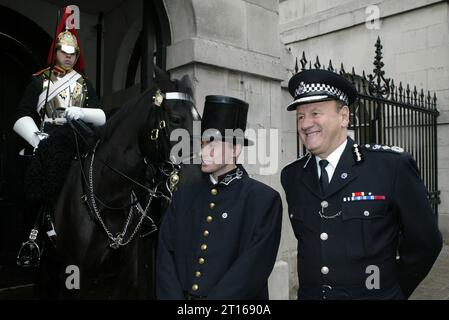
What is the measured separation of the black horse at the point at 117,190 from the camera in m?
3.44

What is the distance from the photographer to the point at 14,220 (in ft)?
24.1

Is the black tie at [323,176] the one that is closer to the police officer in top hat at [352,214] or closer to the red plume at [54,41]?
the police officer in top hat at [352,214]

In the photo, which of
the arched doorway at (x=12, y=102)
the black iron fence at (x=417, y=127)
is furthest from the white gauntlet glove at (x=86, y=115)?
the black iron fence at (x=417, y=127)

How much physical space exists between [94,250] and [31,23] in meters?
5.80

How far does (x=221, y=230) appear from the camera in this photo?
90.8 inches

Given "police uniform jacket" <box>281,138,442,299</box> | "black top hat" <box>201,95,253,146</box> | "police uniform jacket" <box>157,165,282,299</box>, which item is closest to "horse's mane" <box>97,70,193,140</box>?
"black top hat" <box>201,95,253,146</box>

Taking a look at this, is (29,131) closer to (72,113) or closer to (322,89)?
(72,113)

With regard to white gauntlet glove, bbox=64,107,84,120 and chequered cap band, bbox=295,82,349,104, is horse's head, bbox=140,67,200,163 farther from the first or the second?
chequered cap band, bbox=295,82,349,104

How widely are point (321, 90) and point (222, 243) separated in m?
1.03

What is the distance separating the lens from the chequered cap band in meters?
2.25

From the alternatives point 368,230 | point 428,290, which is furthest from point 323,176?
point 428,290

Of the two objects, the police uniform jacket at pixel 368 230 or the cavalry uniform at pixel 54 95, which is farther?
the cavalry uniform at pixel 54 95

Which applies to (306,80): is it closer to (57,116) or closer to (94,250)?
(94,250)
